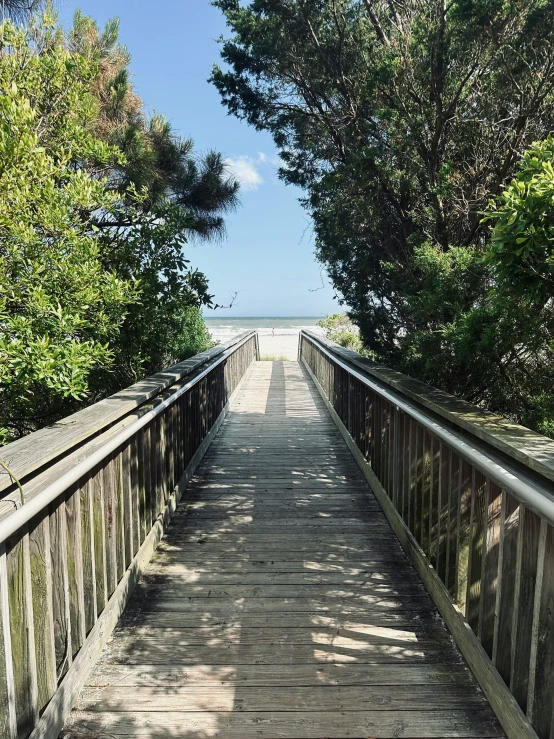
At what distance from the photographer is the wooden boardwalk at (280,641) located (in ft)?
6.15

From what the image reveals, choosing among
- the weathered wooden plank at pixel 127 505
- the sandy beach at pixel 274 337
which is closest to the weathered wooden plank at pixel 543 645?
the weathered wooden plank at pixel 127 505

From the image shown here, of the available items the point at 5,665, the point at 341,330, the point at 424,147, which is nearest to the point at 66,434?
the point at 5,665

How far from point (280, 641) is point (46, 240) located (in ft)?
11.5

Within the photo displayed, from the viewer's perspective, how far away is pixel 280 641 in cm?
233

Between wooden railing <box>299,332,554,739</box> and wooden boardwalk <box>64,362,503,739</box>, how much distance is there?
15cm

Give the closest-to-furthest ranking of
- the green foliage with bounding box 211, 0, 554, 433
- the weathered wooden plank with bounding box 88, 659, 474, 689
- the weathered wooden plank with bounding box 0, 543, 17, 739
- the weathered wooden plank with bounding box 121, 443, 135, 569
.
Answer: the weathered wooden plank with bounding box 0, 543, 17, 739, the weathered wooden plank with bounding box 88, 659, 474, 689, the weathered wooden plank with bounding box 121, 443, 135, 569, the green foliage with bounding box 211, 0, 554, 433

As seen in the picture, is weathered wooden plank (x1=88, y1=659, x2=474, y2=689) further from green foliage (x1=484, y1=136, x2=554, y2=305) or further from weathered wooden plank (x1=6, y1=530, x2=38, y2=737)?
green foliage (x1=484, y1=136, x2=554, y2=305)

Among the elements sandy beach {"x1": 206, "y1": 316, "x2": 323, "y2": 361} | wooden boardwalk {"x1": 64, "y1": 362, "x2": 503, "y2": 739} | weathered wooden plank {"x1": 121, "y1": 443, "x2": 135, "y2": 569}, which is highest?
weathered wooden plank {"x1": 121, "y1": 443, "x2": 135, "y2": 569}

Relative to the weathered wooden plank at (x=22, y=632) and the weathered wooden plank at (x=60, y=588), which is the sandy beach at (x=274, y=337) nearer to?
the weathered wooden plank at (x=60, y=588)

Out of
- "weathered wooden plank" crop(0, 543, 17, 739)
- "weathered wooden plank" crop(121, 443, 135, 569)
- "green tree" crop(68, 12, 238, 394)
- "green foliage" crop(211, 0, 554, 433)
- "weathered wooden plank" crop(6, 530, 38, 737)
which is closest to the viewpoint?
"weathered wooden plank" crop(0, 543, 17, 739)

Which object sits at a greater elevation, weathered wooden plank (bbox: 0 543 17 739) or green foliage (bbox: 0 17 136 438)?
green foliage (bbox: 0 17 136 438)

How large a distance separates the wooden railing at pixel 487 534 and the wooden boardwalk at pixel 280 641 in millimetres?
154

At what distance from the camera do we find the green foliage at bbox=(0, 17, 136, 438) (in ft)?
11.7

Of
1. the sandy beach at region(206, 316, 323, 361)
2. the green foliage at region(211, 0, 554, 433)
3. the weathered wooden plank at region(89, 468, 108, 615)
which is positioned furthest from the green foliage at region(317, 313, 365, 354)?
the weathered wooden plank at region(89, 468, 108, 615)
